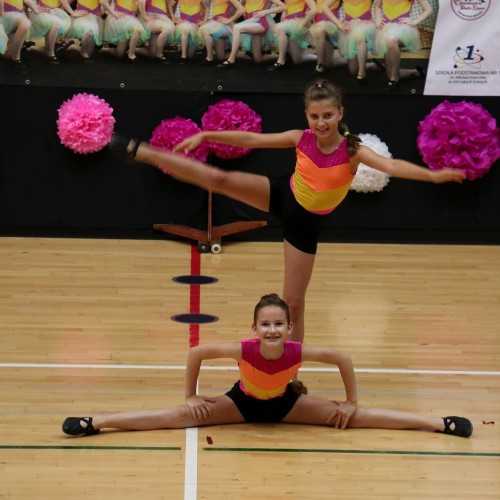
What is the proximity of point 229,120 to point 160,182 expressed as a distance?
0.78 meters

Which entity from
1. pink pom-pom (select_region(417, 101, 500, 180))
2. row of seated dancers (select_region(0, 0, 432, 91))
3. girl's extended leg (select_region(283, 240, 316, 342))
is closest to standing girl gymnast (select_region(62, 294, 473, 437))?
girl's extended leg (select_region(283, 240, 316, 342))

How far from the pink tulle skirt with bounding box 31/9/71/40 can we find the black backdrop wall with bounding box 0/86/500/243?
431 mm

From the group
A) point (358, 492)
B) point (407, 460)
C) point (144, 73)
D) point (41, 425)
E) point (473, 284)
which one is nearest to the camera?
point (358, 492)

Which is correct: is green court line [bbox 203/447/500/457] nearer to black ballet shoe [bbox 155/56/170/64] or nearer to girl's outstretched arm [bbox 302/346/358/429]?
girl's outstretched arm [bbox 302/346/358/429]

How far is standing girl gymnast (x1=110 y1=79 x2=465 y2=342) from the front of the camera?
4926mm

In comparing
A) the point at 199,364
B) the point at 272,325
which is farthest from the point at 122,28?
the point at 272,325

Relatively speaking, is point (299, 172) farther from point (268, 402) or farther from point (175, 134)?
point (175, 134)

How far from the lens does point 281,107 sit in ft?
27.8

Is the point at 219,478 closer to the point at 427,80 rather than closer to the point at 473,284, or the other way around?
the point at 473,284

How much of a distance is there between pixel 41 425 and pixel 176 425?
62cm

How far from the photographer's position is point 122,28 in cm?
831

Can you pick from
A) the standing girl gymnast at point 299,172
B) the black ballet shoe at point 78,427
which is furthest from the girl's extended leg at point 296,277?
the black ballet shoe at point 78,427

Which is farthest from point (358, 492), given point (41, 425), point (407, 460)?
point (41, 425)

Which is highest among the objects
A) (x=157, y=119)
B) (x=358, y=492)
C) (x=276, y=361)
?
(x=157, y=119)
